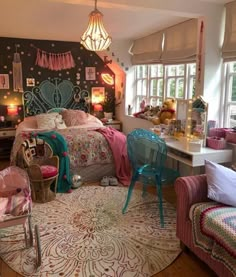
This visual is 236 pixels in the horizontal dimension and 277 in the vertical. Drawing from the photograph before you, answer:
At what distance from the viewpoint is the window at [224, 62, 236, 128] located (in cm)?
330

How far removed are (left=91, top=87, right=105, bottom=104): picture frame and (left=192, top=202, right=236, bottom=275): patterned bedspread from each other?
13.6ft

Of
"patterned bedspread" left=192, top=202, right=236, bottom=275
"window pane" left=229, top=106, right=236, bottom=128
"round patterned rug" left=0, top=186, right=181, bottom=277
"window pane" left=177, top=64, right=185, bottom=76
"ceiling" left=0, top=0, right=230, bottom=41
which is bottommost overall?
"round patterned rug" left=0, top=186, right=181, bottom=277

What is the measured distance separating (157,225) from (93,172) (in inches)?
59.4

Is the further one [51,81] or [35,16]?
[51,81]

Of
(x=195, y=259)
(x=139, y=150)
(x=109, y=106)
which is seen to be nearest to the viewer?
(x=195, y=259)

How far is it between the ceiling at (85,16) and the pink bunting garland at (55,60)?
34 centimetres

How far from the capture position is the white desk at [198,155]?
279cm

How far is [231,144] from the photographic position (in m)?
2.98

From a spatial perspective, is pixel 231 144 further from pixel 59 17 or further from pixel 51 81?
pixel 51 81

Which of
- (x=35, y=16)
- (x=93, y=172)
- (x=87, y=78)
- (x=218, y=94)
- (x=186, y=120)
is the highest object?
(x=35, y=16)

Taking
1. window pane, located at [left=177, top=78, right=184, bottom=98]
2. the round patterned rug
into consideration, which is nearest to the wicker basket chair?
the round patterned rug

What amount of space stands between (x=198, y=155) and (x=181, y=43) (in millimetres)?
1983

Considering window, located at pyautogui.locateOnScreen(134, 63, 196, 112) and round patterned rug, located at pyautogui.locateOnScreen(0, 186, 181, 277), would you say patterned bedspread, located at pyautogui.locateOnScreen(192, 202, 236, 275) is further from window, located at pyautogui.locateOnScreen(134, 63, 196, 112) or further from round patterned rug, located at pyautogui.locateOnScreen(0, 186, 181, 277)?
window, located at pyautogui.locateOnScreen(134, 63, 196, 112)

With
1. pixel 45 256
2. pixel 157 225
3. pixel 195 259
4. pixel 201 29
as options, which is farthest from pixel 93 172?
pixel 201 29
